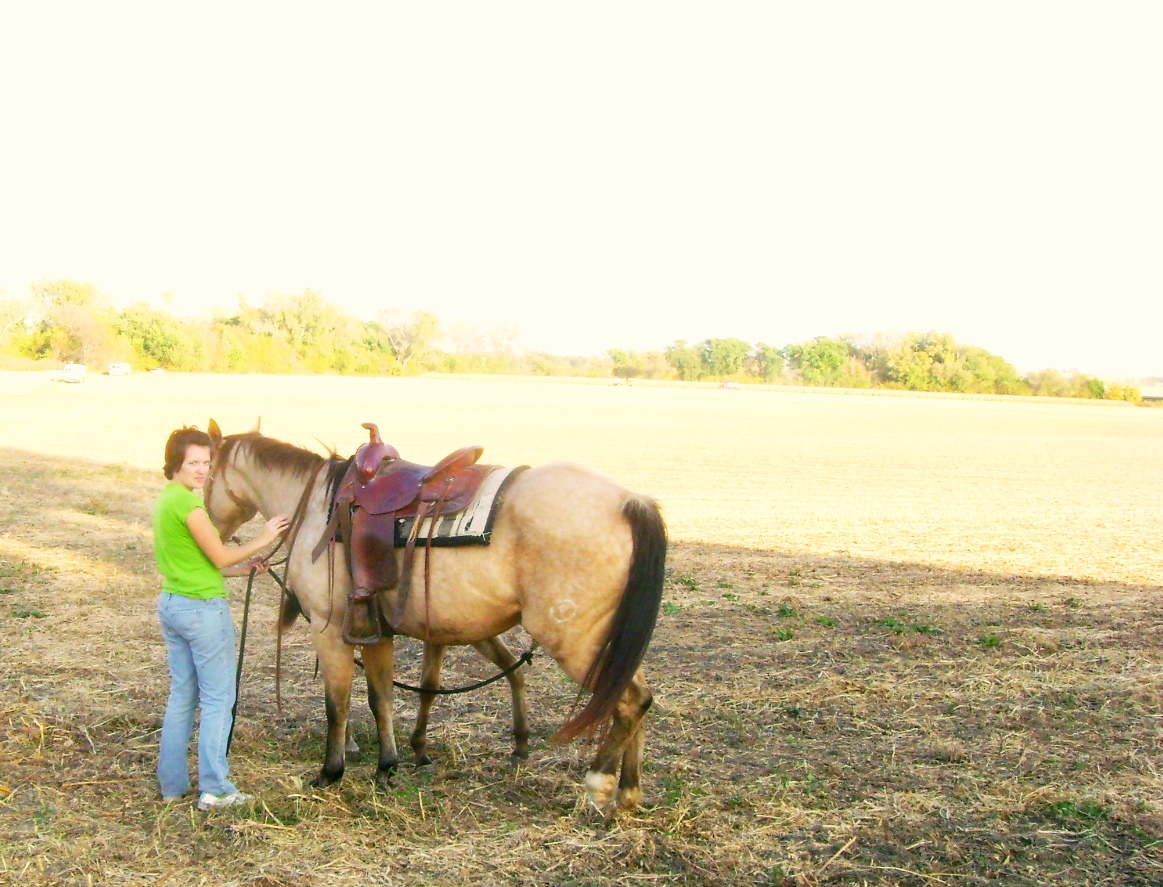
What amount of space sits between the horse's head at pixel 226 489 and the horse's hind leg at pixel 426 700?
1203 millimetres

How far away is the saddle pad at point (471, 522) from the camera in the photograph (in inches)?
172

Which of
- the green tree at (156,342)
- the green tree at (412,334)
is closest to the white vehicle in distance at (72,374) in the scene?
the green tree at (156,342)

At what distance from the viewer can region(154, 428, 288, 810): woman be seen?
420 centimetres

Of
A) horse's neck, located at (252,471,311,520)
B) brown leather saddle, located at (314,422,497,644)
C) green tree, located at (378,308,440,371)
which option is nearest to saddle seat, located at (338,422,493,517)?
brown leather saddle, located at (314,422,497,644)

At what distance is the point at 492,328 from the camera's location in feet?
454

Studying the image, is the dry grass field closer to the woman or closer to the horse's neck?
the woman

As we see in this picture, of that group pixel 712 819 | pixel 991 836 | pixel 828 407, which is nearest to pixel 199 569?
pixel 712 819

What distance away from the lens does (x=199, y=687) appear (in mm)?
4422

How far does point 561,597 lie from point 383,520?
0.93 m

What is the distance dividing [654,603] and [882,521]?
11120 mm

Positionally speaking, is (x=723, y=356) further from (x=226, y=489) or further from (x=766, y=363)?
(x=226, y=489)

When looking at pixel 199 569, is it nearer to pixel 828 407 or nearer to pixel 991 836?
pixel 991 836

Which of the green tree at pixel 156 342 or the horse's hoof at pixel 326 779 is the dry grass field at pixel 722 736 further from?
the green tree at pixel 156 342

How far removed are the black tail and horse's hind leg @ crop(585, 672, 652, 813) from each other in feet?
0.42
